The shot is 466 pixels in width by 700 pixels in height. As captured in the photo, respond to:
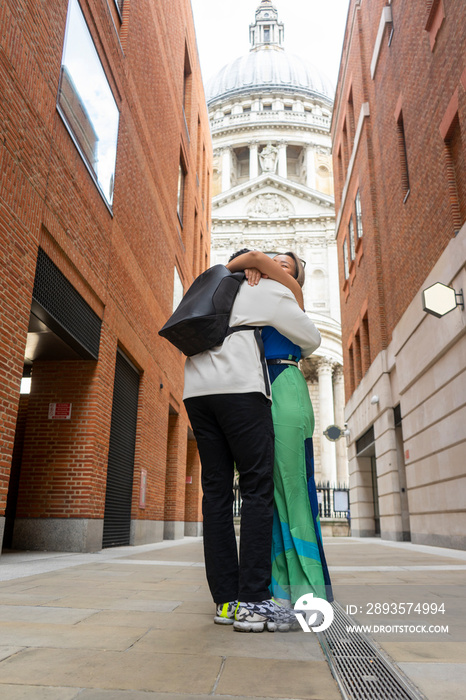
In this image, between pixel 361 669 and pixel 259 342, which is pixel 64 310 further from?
pixel 361 669

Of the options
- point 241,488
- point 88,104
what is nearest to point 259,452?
point 241,488

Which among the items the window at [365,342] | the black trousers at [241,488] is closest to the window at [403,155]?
the window at [365,342]

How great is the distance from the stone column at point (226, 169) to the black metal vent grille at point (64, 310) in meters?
59.5

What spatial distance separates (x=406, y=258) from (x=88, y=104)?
26.5ft

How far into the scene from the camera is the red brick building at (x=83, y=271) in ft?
21.3

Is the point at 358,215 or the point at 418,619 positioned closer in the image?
the point at 418,619

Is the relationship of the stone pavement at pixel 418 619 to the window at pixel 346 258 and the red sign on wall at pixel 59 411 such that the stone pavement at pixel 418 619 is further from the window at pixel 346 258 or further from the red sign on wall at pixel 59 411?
the window at pixel 346 258

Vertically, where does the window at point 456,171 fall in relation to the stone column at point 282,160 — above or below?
below

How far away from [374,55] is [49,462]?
1502 centimetres

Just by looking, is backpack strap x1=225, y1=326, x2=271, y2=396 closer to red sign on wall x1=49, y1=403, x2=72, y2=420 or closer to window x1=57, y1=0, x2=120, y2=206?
window x1=57, y1=0, x2=120, y2=206

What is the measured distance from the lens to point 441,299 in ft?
30.4

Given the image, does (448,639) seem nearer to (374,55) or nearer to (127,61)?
(127,61)

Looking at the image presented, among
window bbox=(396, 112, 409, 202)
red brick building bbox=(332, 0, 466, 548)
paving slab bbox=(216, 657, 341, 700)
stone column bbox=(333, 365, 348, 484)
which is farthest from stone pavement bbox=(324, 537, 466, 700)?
stone column bbox=(333, 365, 348, 484)

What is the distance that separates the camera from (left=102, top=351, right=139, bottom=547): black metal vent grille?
10.4 m
